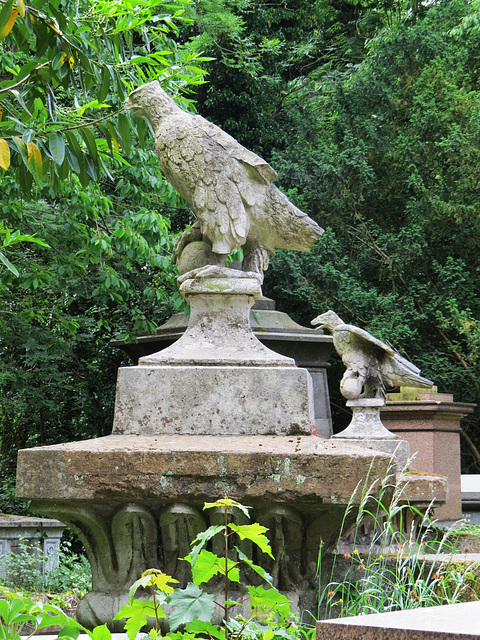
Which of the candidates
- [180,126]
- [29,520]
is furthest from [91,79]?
[29,520]

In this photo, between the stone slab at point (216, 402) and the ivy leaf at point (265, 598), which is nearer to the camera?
the ivy leaf at point (265, 598)

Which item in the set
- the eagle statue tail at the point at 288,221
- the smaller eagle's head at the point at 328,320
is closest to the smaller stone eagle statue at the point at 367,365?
the smaller eagle's head at the point at 328,320

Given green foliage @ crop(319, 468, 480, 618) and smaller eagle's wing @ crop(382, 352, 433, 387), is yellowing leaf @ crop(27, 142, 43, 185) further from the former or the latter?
smaller eagle's wing @ crop(382, 352, 433, 387)

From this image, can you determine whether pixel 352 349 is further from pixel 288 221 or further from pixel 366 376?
pixel 288 221

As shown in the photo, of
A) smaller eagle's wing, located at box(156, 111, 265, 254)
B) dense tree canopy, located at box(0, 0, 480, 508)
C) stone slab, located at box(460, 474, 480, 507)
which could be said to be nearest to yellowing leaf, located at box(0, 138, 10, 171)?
smaller eagle's wing, located at box(156, 111, 265, 254)

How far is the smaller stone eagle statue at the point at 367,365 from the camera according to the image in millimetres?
7312

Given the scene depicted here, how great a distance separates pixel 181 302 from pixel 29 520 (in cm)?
290

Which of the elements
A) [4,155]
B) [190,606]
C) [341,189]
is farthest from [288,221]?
[341,189]

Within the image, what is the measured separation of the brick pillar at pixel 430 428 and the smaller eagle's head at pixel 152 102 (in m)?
5.87

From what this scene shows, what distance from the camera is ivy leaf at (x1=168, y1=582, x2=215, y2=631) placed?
2.03m

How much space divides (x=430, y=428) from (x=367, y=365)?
6.85ft

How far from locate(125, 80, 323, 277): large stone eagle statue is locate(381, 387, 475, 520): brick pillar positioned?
5527mm

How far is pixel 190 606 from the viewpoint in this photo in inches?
81.7

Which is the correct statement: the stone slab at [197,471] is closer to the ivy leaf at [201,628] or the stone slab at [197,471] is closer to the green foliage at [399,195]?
the ivy leaf at [201,628]
